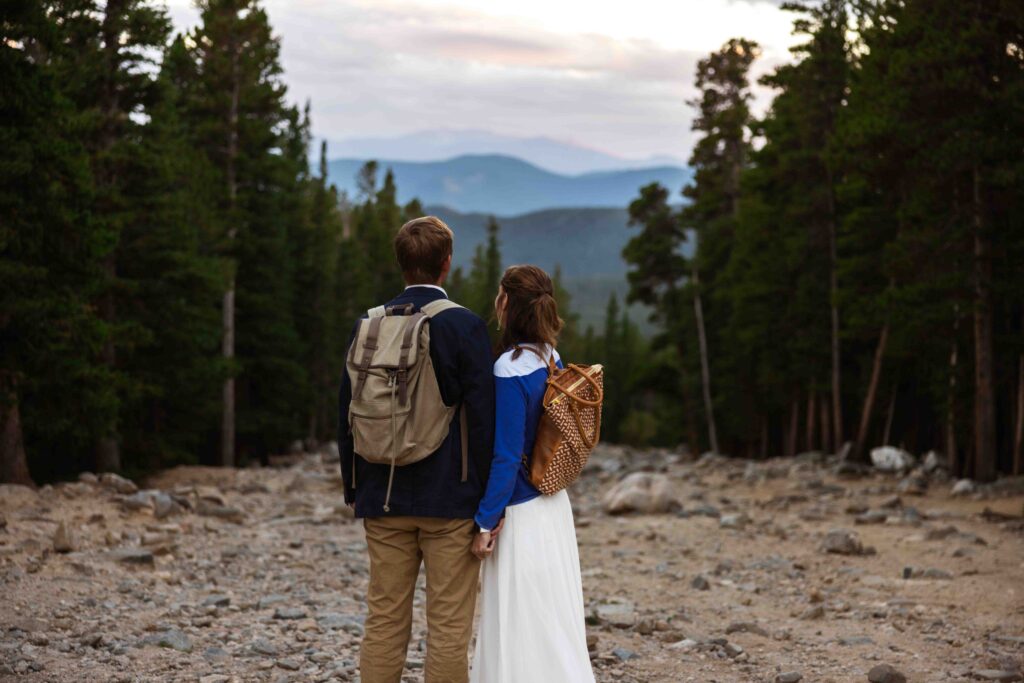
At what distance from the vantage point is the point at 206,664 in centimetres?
738

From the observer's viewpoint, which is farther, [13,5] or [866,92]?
[866,92]

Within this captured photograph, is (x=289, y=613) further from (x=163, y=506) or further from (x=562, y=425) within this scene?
(x=163, y=506)

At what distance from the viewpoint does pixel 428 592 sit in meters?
4.98

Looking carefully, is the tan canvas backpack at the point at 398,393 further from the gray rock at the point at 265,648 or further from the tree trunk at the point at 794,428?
the tree trunk at the point at 794,428

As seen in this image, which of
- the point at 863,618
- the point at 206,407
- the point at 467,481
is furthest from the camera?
the point at 206,407

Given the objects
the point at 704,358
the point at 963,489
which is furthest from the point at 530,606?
the point at 704,358

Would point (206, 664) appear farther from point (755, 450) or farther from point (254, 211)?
point (755, 450)

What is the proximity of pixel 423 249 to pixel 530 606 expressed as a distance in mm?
1848

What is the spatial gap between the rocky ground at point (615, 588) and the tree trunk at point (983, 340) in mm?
790

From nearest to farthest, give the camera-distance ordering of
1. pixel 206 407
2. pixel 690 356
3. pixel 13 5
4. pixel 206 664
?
pixel 206 664 < pixel 13 5 < pixel 206 407 < pixel 690 356

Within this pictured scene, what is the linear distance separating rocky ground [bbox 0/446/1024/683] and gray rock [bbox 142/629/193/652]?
0.02 meters

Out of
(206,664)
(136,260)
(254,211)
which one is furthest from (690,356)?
(206,664)

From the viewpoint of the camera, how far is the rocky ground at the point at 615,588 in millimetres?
7703

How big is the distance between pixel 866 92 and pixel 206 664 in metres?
22.2
